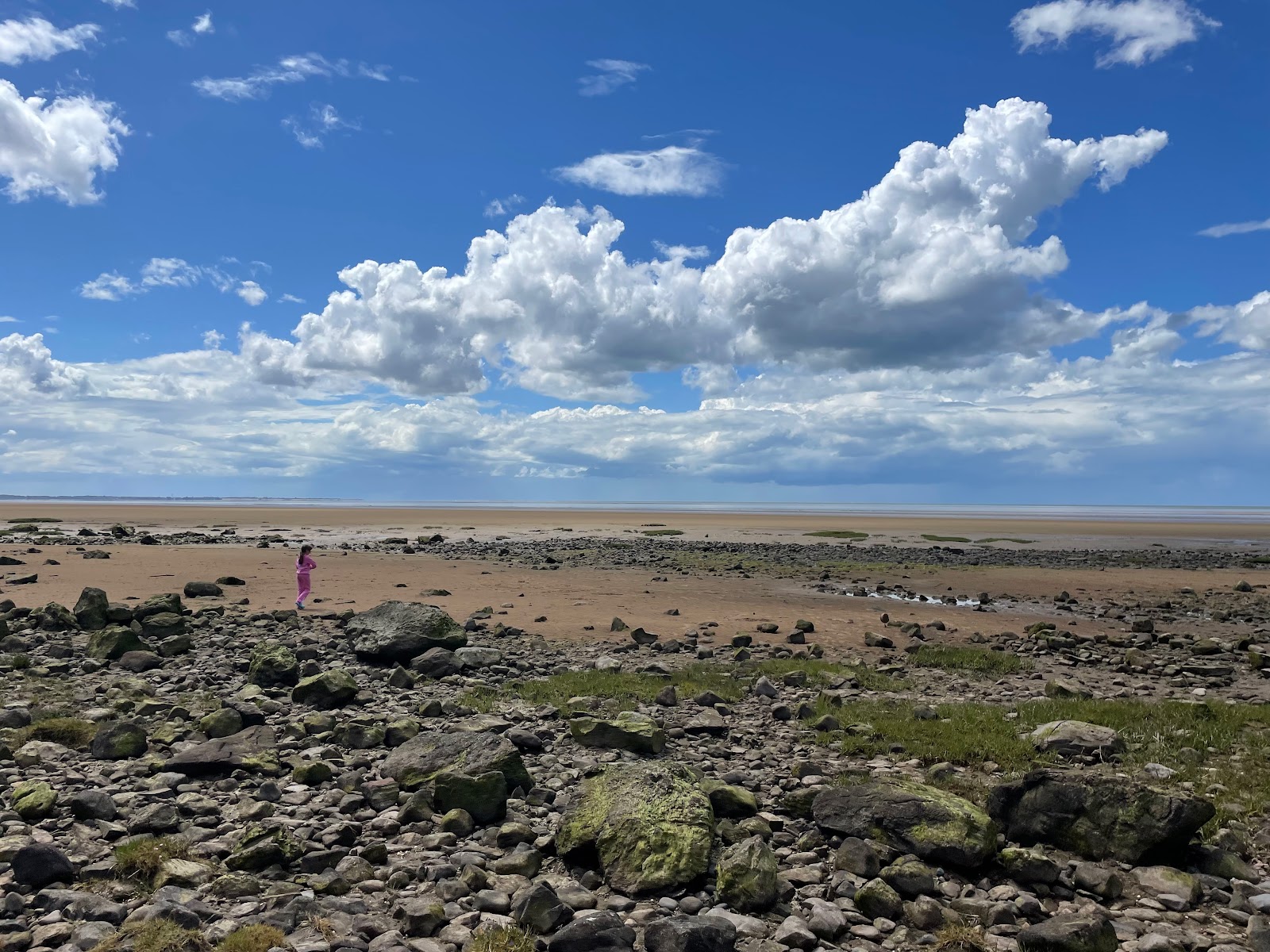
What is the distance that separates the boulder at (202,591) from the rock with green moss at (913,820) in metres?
26.2

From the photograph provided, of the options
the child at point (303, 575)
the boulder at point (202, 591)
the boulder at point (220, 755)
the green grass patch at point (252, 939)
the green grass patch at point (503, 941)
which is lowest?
the green grass patch at point (503, 941)

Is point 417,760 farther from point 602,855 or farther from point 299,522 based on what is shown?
point 299,522

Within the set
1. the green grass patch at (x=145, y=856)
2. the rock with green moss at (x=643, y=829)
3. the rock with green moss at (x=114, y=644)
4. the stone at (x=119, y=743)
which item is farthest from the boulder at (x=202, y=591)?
the rock with green moss at (x=643, y=829)

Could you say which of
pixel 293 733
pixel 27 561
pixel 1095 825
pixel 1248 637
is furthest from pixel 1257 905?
pixel 27 561

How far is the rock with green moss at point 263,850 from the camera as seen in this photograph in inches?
332

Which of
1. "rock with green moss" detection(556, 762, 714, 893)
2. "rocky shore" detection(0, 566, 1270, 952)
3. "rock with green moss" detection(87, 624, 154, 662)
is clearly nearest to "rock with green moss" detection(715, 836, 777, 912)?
"rocky shore" detection(0, 566, 1270, 952)

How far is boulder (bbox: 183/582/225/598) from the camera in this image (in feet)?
95.7

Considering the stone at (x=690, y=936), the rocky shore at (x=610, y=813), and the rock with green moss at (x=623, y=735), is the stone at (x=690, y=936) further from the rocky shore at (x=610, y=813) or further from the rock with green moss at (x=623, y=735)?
the rock with green moss at (x=623, y=735)

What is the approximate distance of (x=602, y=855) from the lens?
28.5 ft

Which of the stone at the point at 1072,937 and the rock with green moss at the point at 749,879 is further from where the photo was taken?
the rock with green moss at the point at 749,879

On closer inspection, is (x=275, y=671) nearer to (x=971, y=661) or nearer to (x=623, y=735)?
(x=623, y=735)

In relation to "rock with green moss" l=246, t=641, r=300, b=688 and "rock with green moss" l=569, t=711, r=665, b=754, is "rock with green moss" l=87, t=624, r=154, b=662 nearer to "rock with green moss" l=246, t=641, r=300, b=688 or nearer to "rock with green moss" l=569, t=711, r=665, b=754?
"rock with green moss" l=246, t=641, r=300, b=688

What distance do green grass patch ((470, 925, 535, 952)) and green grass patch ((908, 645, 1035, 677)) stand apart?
52.2 feet

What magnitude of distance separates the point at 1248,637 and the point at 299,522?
95.0 m
